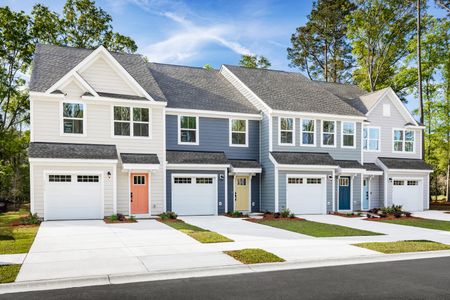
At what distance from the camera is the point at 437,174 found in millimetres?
42500

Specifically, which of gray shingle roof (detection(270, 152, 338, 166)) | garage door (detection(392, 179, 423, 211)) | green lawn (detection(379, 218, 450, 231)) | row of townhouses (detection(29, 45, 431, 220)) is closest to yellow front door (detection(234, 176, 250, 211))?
row of townhouses (detection(29, 45, 431, 220))

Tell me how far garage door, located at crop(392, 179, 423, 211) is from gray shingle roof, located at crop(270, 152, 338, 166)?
625cm

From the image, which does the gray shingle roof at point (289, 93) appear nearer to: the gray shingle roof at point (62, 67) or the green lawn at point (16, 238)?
the gray shingle roof at point (62, 67)

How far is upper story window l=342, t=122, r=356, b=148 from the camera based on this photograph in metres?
26.4

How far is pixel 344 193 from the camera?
2634 cm

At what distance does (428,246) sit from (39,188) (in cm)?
1640

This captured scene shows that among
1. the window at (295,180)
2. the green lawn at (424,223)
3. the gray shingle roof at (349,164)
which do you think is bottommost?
the green lawn at (424,223)

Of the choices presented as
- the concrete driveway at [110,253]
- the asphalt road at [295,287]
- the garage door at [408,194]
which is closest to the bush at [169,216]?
the concrete driveway at [110,253]

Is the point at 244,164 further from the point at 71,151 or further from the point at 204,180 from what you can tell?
the point at 71,151

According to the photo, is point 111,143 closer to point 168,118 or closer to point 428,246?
point 168,118

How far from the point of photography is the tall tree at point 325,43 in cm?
4478

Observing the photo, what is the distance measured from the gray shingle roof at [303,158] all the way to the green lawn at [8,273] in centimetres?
1601

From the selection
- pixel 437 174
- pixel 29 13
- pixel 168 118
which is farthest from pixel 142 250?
pixel 437 174

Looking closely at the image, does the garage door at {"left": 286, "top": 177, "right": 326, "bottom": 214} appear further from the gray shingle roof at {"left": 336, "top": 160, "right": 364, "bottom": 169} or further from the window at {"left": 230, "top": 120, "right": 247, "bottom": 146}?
the window at {"left": 230, "top": 120, "right": 247, "bottom": 146}
